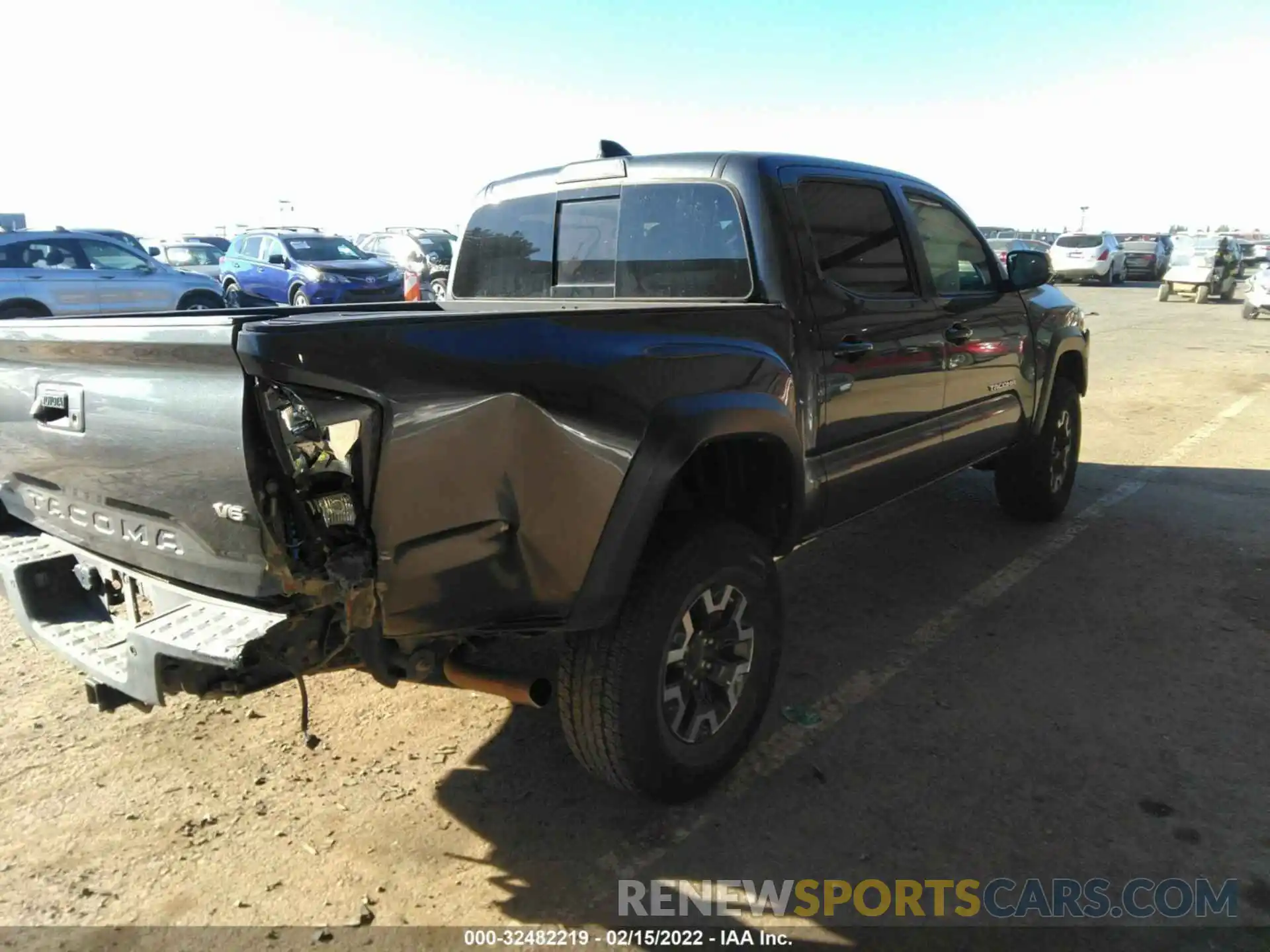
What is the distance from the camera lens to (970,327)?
4.18m

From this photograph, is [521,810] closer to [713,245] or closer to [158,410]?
[158,410]

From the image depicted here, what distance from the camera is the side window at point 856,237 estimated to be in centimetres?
335

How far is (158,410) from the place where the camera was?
2018 millimetres

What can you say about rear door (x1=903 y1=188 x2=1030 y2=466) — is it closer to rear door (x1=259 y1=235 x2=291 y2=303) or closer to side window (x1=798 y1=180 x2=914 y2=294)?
side window (x1=798 y1=180 x2=914 y2=294)

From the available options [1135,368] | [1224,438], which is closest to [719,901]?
[1224,438]

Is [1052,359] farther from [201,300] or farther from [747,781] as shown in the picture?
[201,300]

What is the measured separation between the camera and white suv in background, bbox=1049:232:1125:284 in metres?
28.9

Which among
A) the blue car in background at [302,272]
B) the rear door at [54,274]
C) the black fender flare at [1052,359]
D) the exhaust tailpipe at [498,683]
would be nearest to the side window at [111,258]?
the rear door at [54,274]

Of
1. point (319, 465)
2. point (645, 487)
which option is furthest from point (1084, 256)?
point (319, 465)

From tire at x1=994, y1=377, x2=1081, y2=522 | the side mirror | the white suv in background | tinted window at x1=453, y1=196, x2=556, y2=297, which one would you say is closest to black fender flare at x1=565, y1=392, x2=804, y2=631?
tinted window at x1=453, y1=196, x2=556, y2=297

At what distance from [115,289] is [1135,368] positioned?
Answer: 1407 cm

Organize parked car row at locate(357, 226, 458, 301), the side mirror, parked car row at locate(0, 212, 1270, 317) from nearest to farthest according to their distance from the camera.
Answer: the side mirror → parked car row at locate(0, 212, 1270, 317) → parked car row at locate(357, 226, 458, 301)

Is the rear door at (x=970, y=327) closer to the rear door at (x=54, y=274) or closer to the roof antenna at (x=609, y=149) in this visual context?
the roof antenna at (x=609, y=149)

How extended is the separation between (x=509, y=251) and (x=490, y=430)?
2158 millimetres
